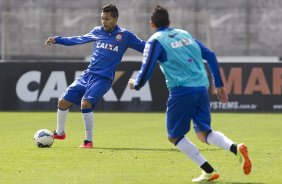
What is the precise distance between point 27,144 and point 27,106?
10720 mm

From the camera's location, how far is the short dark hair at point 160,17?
1005 centimetres

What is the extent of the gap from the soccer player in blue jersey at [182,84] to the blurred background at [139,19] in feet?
77.1

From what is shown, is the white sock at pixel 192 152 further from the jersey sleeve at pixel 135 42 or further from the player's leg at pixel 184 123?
the jersey sleeve at pixel 135 42

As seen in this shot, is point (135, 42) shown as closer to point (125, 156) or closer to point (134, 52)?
point (125, 156)

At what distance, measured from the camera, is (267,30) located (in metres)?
41.1

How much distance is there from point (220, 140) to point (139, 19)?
933 inches

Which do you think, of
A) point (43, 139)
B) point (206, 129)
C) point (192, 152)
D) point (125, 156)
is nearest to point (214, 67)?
point (206, 129)

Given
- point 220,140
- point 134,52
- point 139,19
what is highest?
point 220,140

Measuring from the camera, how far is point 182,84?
997cm

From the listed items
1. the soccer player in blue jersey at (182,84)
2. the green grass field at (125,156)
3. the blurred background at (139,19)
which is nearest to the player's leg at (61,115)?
the green grass field at (125,156)

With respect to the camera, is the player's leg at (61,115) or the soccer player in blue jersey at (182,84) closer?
the soccer player in blue jersey at (182,84)

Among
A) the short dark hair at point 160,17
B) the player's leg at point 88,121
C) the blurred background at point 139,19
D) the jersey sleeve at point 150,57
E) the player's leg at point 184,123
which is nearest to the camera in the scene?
the jersey sleeve at point 150,57

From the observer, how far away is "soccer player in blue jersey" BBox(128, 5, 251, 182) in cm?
991

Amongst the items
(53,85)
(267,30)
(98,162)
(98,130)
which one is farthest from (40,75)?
(267,30)
